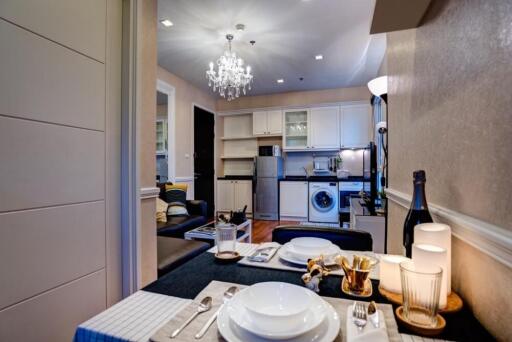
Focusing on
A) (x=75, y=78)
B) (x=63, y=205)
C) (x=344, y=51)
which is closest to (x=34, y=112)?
(x=75, y=78)

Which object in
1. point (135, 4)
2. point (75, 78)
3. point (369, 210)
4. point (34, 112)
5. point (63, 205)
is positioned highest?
point (135, 4)

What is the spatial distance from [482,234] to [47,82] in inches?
59.3

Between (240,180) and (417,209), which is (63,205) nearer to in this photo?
(417,209)

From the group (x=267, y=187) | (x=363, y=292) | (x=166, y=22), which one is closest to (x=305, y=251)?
(x=363, y=292)

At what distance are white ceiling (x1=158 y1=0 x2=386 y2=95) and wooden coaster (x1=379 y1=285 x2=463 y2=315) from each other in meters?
1.93

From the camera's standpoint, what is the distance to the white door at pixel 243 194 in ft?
17.9

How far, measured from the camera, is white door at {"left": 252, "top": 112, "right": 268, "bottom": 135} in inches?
219

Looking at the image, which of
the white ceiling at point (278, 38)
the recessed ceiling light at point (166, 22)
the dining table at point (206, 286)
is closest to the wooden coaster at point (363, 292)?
the dining table at point (206, 286)

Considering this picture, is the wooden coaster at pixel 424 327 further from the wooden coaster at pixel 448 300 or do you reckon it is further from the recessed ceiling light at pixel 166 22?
the recessed ceiling light at pixel 166 22

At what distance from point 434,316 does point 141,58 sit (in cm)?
170

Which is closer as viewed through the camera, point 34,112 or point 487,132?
point 487,132

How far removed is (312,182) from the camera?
5000 mm

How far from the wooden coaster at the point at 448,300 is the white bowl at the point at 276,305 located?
24cm

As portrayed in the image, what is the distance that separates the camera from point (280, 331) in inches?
17.9
